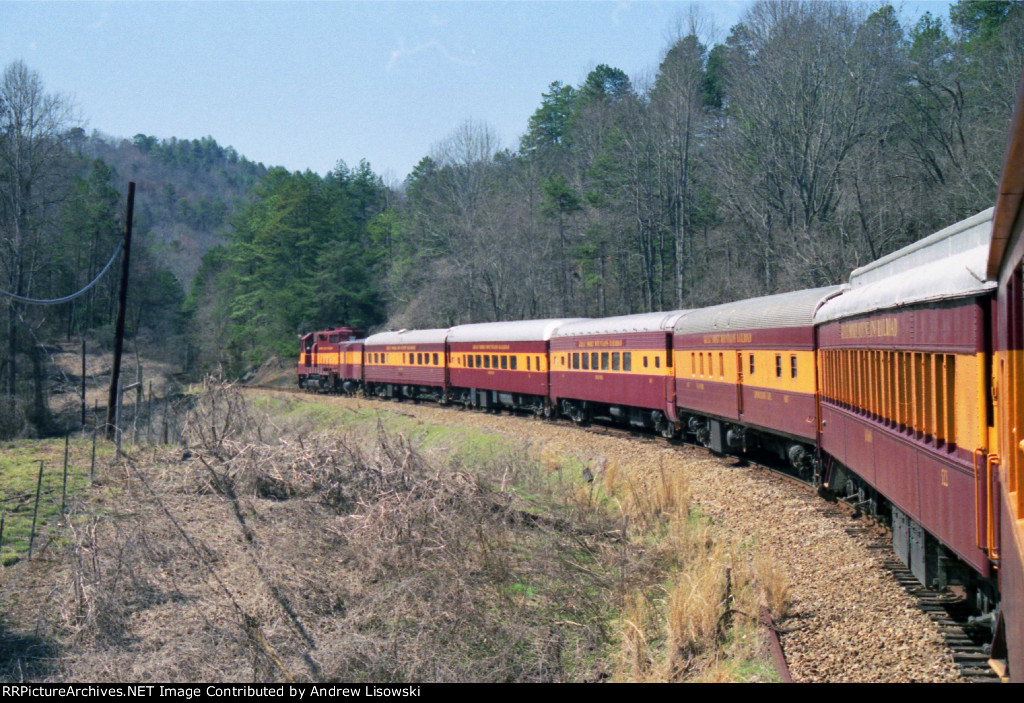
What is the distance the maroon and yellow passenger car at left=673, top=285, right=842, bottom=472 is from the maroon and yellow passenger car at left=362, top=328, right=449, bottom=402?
56.4ft

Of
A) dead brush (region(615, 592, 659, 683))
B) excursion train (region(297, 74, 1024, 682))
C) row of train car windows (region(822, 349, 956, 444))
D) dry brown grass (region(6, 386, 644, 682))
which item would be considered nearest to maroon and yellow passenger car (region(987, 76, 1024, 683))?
excursion train (region(297, 74, 1024, 682))

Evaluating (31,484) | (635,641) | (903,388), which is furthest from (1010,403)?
(31,484)

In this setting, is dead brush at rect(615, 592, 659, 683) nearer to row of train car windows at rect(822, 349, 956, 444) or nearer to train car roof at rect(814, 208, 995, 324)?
row of train car windows at rect(822, 349, 956, 444)

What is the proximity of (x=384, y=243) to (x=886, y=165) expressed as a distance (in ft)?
145

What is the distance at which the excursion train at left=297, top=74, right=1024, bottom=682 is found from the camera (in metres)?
5.03

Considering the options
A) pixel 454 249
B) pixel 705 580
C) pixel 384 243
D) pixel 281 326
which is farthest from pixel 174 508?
pixel 384 243

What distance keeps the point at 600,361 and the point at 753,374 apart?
836 centimetres

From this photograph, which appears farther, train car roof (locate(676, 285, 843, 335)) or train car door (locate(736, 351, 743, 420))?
train car door (locate(736, 351, 743, 420))

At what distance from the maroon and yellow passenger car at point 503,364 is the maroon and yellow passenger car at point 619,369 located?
992 mm

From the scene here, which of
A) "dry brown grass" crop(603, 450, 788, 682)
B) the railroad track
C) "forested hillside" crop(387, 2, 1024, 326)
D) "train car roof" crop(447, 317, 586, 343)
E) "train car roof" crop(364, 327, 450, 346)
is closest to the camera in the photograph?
the railroad track

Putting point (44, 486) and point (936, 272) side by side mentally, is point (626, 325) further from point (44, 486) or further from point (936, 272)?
point (936, 272)

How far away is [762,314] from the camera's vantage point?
16.7 metres

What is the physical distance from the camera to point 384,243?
71.4m

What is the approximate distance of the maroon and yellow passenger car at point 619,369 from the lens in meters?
22.5
